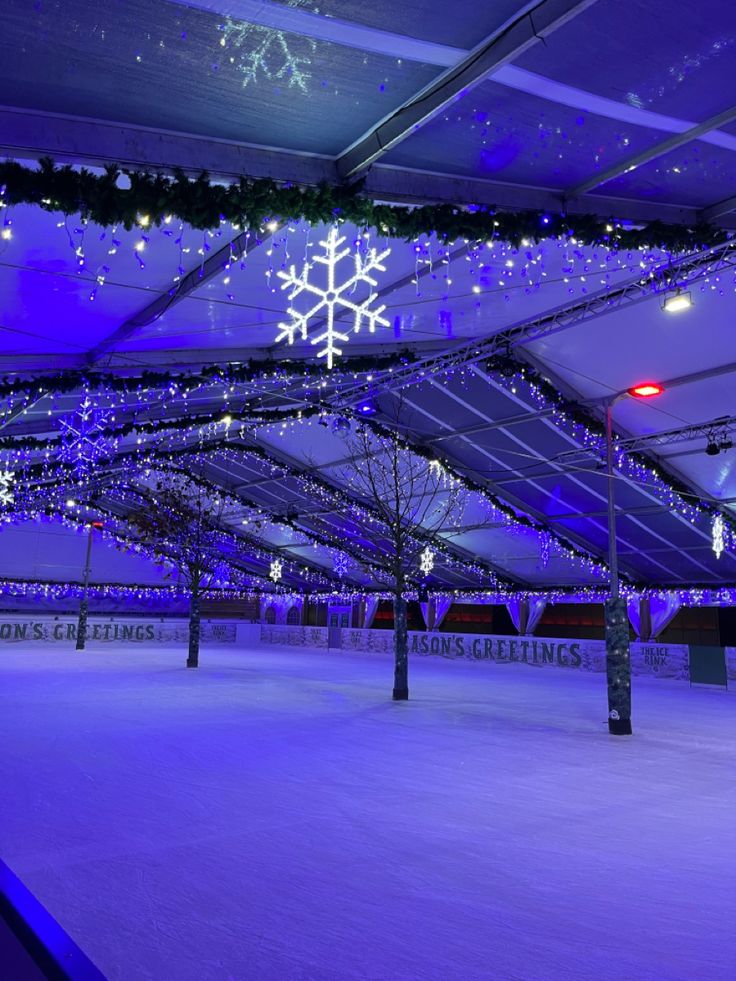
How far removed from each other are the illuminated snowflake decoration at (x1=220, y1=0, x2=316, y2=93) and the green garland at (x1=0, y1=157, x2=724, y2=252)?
3.35 feet

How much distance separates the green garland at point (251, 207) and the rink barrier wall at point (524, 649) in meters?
16.7

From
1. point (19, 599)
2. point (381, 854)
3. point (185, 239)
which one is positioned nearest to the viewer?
point (381, 854)

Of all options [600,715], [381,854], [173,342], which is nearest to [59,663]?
[173,342]

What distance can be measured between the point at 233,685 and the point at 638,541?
1368cm

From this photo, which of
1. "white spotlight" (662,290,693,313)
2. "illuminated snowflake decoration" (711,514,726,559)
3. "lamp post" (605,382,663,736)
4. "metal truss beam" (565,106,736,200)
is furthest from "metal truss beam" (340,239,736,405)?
"illuminated snowflake decoration" (711,514,726,559)

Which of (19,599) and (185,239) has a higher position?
(185,239)

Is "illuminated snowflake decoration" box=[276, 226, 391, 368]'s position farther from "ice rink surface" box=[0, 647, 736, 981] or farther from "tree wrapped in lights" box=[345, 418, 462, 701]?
"tree wrapped in lights" box=[345, 418, 462, 701]

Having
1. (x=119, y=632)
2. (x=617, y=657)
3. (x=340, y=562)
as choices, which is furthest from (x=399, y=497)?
(x=119, y=632)

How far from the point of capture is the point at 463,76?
494 centimetres

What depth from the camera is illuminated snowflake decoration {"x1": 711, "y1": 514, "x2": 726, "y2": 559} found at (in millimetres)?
19266

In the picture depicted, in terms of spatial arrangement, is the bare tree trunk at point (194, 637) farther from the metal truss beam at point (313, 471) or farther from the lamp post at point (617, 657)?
the lamp post at point (617, 657)

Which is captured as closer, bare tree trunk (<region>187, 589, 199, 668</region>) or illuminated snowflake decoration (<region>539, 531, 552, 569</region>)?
bare tree trunk (<region>187, 589, 199, 668</region>)

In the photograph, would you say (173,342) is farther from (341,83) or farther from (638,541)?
(638,541)

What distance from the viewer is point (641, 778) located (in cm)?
734
